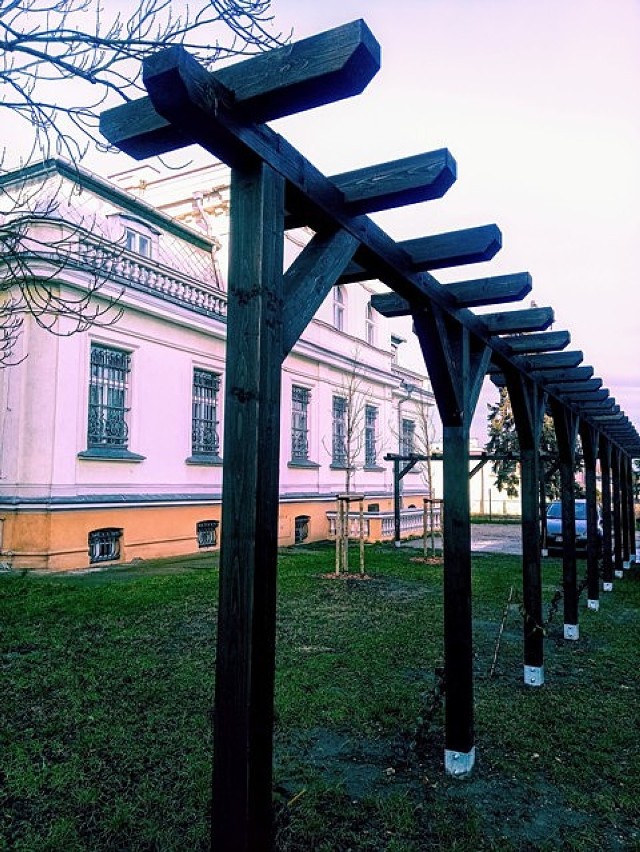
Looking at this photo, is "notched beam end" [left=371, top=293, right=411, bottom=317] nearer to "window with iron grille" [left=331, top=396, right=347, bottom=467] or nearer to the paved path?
the paved path

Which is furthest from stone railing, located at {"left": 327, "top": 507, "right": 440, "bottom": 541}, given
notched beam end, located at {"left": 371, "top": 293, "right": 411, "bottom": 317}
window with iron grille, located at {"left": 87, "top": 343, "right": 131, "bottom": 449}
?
notched beam end, located at {"left": 371, "top": 293, "right": 411, "bottom": 317}

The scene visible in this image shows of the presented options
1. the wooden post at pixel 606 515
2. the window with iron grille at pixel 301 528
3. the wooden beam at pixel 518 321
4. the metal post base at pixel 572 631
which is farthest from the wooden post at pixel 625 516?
the wooden beam at pixel 518 321

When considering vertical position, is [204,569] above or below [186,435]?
below

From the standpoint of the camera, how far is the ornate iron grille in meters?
16.9

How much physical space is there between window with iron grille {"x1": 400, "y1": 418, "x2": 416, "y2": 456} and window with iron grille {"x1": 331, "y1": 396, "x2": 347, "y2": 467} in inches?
175

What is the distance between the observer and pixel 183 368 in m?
→ 13.2

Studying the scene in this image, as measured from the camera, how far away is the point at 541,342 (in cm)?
506

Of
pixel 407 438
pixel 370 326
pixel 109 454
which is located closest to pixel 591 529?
pixel 109 454

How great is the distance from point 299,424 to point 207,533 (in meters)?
4.70

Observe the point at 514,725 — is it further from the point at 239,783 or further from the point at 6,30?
the point at 6,30

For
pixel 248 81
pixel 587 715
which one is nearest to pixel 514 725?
pixel 587 715

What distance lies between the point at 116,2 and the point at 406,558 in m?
11.9

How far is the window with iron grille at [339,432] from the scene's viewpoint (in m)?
18.7

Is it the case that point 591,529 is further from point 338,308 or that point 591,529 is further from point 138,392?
point 338,308
